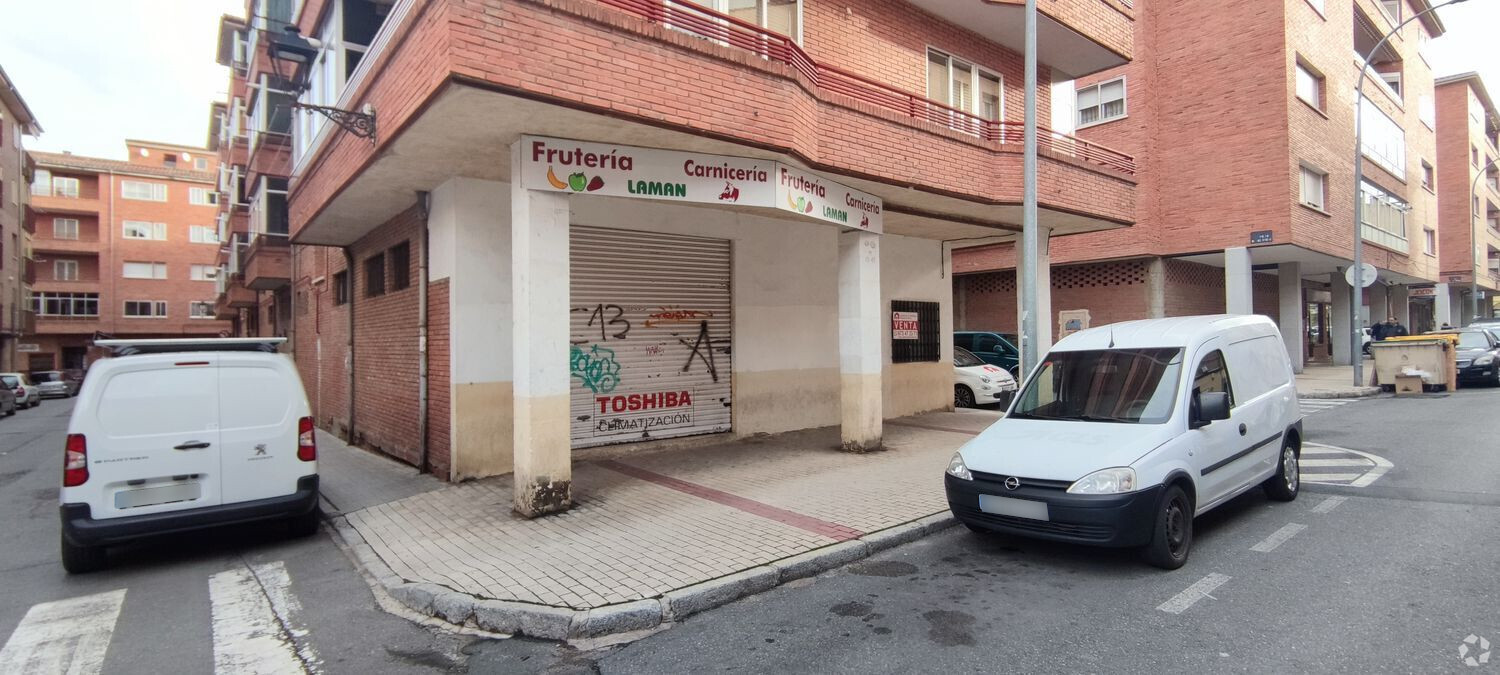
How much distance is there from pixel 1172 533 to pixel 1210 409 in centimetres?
99

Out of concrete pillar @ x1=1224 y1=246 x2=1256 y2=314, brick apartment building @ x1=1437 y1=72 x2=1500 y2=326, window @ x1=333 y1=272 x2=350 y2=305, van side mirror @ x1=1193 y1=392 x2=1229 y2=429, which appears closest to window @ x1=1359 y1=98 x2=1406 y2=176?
concrete pillar @ x1=1224 y1=246 x2=1256 y2=314

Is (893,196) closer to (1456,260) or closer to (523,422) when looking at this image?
(523,422)

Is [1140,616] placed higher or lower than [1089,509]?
lower

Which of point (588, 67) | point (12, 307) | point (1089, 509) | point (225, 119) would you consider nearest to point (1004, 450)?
point (1089, 509)

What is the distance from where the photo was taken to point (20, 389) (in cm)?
2694

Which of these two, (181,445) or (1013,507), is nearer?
(1013,507)

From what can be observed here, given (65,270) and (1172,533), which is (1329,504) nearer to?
(1172,533)

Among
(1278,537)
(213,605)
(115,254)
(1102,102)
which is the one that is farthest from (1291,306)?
(115,254)

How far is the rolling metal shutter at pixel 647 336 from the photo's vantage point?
9.27m

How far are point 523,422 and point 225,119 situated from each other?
1388 inches

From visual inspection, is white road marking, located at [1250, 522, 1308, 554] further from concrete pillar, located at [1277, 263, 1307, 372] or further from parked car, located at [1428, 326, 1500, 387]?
concrete pillar, located at [1277, 263, 1307, 372]

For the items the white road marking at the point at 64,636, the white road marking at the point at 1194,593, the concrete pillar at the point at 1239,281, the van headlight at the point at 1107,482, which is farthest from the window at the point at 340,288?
the concrete pillar at the point at 1239,281

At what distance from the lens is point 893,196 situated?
33.1ft

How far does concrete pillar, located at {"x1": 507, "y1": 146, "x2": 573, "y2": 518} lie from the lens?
21.5 ft
